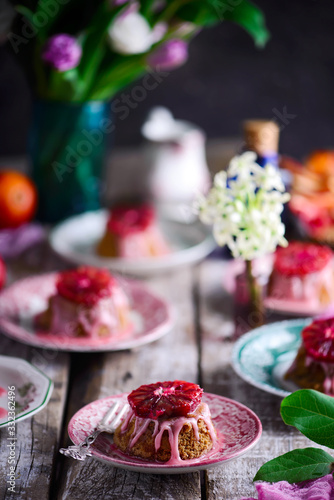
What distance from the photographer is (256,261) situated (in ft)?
6.79

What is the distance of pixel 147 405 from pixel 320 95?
231 cm

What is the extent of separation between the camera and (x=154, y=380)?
159cm

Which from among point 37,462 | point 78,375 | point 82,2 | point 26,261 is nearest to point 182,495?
point 37,462

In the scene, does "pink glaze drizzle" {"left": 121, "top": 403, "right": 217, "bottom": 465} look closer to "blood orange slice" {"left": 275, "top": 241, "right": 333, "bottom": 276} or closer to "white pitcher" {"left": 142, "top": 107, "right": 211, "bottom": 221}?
"blood orange slice" {"left": 275, "top": 241, "right": 333, "bottom": 276}

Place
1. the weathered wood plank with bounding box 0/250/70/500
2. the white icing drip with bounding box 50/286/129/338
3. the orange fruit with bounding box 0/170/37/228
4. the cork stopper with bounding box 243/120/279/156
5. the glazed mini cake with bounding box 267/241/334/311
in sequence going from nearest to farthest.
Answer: the weathered wood plank with bounding box 0/250/70/500 → the white icing drip with bounding box 50/286/129/338 → the glazed mini cake with bounding box 267/241/334/311 → the cork stopper with bounding box 243/120/279/156 → the orange fruit with bounding box 0/170/37/228

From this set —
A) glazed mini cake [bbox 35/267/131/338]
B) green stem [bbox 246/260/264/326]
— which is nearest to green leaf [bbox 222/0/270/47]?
green stem [bbox 246/260/264/326]

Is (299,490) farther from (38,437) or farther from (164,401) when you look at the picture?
(38,437)

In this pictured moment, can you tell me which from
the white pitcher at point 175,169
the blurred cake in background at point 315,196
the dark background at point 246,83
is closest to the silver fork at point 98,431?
the blurred cake in background at point 315,196

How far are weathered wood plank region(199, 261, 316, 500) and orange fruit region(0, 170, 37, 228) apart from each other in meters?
0.62

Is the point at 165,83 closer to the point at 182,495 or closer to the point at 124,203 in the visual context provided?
the point at 124,203

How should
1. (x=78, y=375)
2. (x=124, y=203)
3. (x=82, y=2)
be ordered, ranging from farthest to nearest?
(x=124, y=203) → (x=82, y=2) → (x=78, y=375)

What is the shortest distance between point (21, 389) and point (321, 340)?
59 cm

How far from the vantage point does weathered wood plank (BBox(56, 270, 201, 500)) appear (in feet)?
3.88

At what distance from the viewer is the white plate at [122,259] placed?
6.92 ft
